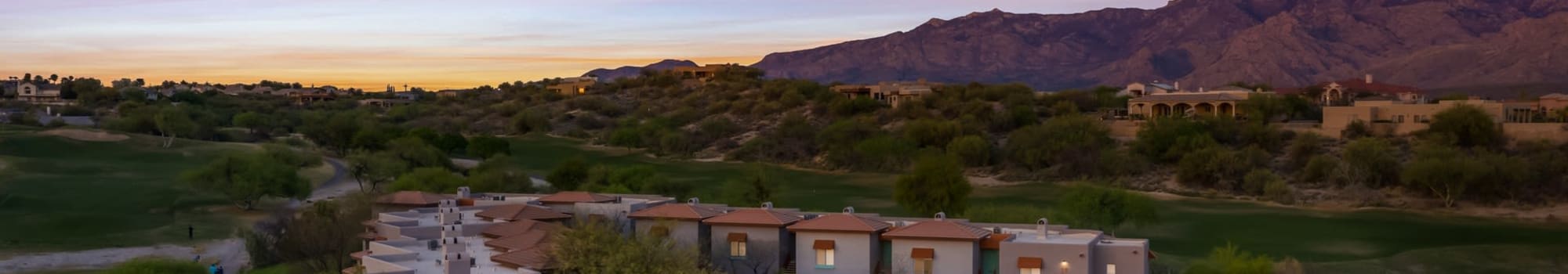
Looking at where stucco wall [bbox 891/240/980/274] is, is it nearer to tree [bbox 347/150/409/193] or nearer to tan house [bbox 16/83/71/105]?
tree [bbox 347/150/409/193]

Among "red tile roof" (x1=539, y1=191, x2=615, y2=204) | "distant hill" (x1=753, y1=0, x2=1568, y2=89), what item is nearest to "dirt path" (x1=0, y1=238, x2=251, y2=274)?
"red tile roof" (x1=539, y1=191, x2=615, y2=204)

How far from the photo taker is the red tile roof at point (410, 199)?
34.5m

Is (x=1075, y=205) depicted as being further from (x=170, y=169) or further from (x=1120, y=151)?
(x=170, y=169)

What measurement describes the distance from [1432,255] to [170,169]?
50937 millimetres

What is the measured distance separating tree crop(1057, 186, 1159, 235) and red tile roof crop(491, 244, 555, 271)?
59.7ft

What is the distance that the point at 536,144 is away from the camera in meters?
93.4

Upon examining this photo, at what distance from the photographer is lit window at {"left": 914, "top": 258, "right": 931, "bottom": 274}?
26219 millimetres

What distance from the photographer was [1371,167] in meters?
58.6

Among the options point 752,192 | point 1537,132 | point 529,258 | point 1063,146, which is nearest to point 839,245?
point 529,258

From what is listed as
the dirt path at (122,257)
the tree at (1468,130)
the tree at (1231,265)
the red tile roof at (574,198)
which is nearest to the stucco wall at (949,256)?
the tree at (1231,265)

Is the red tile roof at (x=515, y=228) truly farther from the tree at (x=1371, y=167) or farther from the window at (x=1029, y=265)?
the tree at (x=1371, y=167)

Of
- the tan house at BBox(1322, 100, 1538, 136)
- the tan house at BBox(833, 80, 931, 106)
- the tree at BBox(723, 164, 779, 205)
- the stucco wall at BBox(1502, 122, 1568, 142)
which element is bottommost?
the tree at BBox(723, 164, 779, 205)

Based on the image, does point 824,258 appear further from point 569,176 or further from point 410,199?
point 569,176

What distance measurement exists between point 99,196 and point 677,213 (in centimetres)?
3267
